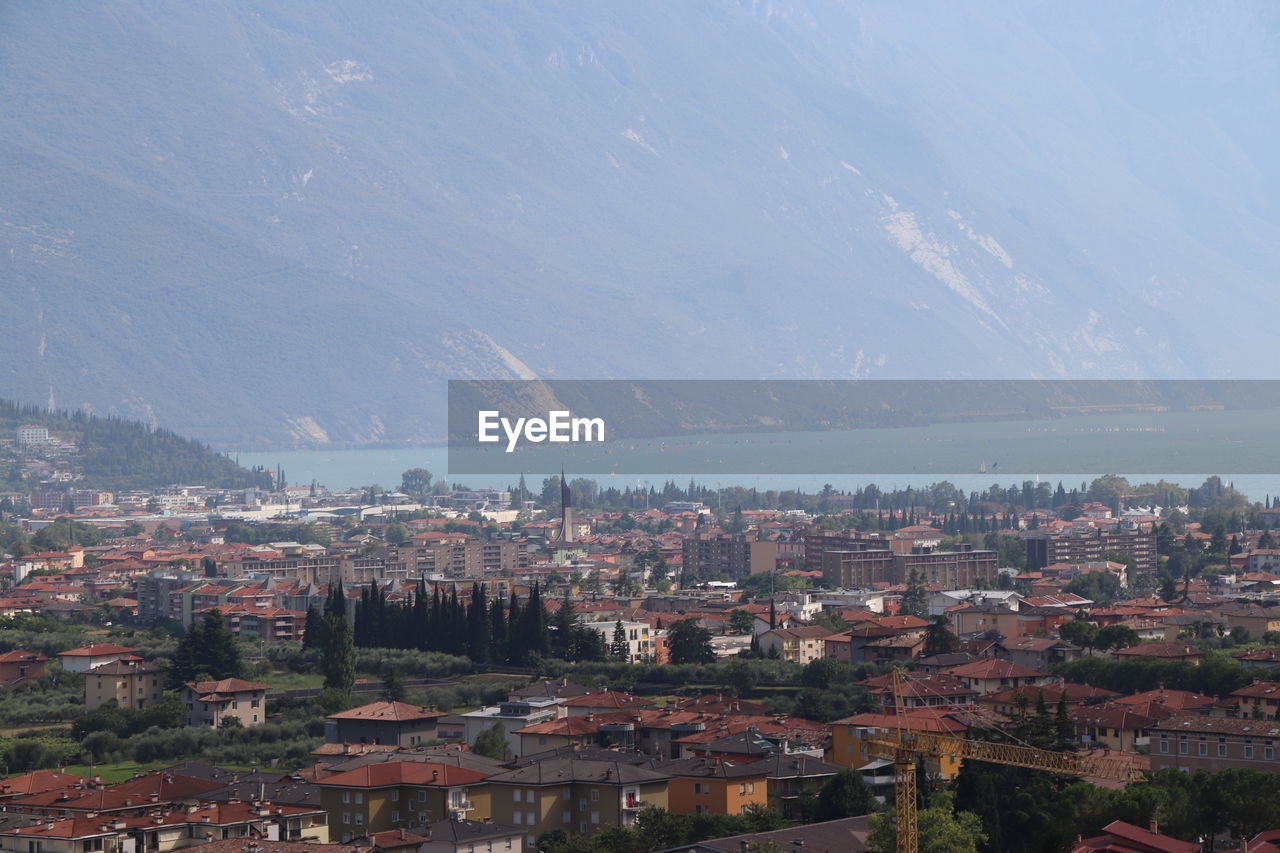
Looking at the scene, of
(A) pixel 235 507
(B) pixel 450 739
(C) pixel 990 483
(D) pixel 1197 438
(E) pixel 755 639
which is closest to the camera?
(B) pixel 450 739

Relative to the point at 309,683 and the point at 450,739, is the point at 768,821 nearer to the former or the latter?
the point at 450,739

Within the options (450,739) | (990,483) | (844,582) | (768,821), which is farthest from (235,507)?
(768,821)

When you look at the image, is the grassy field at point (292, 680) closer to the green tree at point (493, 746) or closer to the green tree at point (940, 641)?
the green tree at point (493, 746)

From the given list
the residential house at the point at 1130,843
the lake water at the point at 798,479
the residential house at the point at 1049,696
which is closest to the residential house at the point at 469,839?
the residential house at the point at 1130,843

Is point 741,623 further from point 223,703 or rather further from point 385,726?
point 385,726

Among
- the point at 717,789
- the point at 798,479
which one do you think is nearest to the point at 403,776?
the point at 717,789

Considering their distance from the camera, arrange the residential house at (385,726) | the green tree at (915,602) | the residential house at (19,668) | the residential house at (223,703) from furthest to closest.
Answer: the green tree at (915,602)
the residential house at (19,668)
the residential house at (223,703)
the residential house at (385,726)
